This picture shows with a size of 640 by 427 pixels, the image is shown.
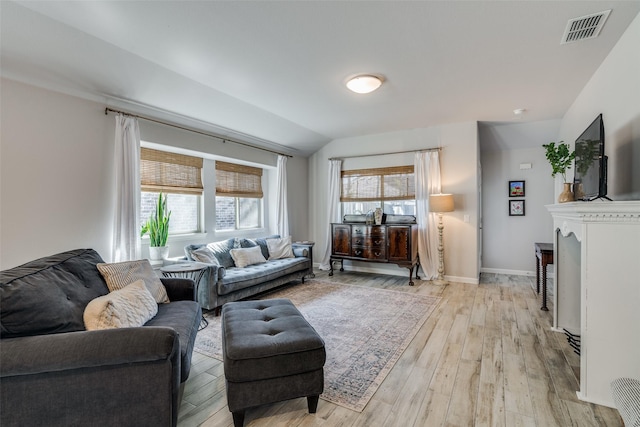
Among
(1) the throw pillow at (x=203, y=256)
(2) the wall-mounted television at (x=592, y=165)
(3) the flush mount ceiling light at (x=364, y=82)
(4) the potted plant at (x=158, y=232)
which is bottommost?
(1) the throw pillow at (x=203, y=256)

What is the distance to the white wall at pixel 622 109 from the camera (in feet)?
7.20

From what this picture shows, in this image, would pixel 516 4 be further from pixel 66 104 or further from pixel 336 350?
pixel 66 104

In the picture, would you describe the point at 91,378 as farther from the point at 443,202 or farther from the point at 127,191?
the point at 443,202

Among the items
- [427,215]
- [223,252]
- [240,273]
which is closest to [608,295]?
[427,215]

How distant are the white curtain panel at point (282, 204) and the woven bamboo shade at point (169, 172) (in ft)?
5.11

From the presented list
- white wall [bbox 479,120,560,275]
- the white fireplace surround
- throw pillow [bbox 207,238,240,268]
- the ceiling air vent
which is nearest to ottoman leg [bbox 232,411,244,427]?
the white fireplace surround

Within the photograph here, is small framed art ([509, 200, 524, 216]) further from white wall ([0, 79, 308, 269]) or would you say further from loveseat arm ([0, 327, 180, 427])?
white wall ([0, 79, 308, 269])

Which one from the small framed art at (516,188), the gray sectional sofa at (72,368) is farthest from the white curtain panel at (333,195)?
the gray sectional sofa at (72,368)

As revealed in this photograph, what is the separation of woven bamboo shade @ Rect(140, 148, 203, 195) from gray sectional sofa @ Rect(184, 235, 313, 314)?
0.91 m

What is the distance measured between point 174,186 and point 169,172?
0.66 feet

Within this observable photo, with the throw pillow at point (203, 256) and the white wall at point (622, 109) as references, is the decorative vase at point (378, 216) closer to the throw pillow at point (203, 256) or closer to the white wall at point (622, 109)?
the throw pillow at point (203, 256)

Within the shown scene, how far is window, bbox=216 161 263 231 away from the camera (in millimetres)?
4879

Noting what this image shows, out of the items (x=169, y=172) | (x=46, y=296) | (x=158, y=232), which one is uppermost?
(x=169, y=172)

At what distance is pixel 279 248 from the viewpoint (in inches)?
194
